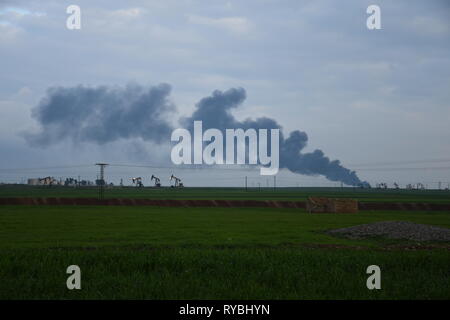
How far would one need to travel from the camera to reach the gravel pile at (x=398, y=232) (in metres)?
27.9

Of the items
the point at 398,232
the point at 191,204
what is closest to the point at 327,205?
the point at 191,204

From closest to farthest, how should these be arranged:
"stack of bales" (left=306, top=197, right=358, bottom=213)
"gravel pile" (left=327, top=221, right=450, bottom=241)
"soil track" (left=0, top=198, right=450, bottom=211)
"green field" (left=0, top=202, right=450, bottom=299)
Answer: "green field" (left=0, top=202, right=450, bottom=299) → "gravel pile" (left=327, top=221, right=450, bottom=241) → "stack of bales" (left=306, top=197, right=358, bottom=213) → "soil track" (left=0, top=198, right=450, bottom=211)

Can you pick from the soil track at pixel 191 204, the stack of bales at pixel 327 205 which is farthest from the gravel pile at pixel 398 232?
the soil track at pixel 191 204

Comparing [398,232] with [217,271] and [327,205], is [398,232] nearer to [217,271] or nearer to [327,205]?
[217,271]

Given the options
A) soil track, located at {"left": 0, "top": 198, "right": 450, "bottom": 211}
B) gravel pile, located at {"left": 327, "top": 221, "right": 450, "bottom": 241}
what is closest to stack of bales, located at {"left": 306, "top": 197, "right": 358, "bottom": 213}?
soil track, located at {"left": 0, "top": 198, "right": 450, "bottom": 211}

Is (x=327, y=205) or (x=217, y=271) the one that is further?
(x=327, y=205)

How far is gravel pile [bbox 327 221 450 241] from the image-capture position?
1097 inches

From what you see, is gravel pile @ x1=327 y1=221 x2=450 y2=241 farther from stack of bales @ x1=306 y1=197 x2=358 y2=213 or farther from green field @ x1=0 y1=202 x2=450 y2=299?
stack of bales @ x1=306 y1=197 x2=358 y2=213

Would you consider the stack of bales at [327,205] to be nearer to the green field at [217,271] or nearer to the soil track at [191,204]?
the soil track at [191,204]

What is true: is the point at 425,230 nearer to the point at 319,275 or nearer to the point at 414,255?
the point at 414,255

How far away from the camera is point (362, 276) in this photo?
1603cm

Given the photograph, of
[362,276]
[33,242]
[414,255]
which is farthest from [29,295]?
[414,255]

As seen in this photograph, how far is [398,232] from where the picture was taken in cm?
2894
